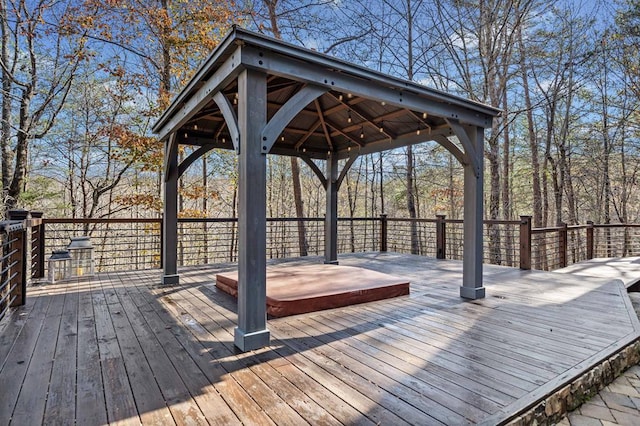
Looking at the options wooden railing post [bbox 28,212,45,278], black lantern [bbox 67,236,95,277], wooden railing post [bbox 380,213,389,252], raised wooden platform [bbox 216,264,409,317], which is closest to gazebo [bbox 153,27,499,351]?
raised wooden platform [bbox 216,264,409,317]

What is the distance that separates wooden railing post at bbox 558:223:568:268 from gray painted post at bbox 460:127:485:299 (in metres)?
4.05

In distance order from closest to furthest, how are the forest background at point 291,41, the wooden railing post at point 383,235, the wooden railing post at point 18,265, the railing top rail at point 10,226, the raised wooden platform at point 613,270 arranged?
1. the railing top rail at point 10,226
2. the wooden railing post at point 18,265
3. the raised wooden platform at point 613,270
4. the forest background at point 291,41
5. the wooden railing post at point 383,235

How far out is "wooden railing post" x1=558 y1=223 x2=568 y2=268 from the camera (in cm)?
705

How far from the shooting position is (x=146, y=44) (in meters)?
8.98

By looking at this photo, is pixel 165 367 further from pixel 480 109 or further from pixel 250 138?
pixel 480 109

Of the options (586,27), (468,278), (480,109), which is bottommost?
(468,278)

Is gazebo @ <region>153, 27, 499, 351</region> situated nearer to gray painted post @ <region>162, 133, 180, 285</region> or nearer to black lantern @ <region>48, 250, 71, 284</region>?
gray painted post @ <region>162, 133, 180, 285</region>

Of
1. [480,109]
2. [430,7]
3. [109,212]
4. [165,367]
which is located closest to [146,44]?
[109,212]

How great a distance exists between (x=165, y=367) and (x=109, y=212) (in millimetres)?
9201

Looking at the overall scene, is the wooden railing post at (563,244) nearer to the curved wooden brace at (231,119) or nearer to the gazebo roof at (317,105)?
the gazebo roof at (317,105)

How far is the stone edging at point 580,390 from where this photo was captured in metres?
1.92

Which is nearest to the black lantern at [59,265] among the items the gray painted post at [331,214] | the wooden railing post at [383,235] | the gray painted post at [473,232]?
the gray painted post at [331,214]

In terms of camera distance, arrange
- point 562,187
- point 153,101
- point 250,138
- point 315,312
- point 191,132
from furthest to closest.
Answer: point 562,187, point 153,101, point 191,132, point 315,312, point 250,138

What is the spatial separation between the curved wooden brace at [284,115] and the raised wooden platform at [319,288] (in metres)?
1.66
